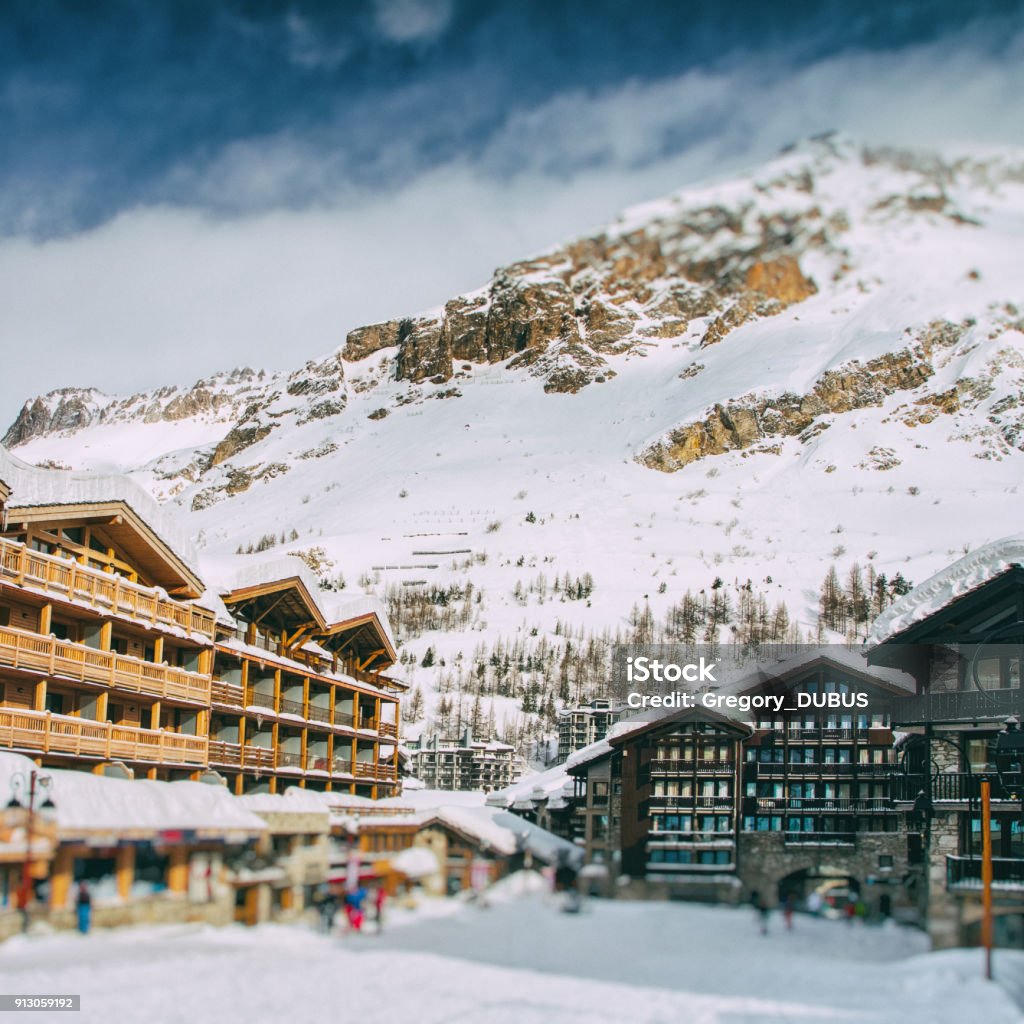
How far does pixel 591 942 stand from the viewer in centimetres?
511

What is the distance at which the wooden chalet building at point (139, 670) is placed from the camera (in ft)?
32.9

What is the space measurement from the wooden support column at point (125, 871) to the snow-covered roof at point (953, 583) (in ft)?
18.6

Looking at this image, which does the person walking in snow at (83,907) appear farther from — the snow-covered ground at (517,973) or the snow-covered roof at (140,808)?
the snow-covered roof at (140,808)

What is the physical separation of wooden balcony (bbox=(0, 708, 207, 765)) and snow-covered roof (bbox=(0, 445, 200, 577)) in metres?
2.22

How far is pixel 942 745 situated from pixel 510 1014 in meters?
8.68

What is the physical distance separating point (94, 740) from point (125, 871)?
693 cm

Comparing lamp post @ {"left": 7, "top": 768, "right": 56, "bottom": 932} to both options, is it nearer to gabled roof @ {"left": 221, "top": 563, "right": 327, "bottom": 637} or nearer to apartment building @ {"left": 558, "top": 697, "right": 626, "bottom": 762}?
gabled roof @ {"left": 221, "top": 563, "right": 327, "bottom": 637}

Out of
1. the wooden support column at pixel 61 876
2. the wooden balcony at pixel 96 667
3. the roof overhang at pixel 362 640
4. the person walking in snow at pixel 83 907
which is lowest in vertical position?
the person walking in snow at pixel 83 907

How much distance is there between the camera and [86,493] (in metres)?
9.45

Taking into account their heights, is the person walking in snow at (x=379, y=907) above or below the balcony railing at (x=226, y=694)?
below

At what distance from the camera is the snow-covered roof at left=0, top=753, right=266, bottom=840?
4668 millimetres

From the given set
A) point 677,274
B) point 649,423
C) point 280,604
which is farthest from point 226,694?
point 649,423

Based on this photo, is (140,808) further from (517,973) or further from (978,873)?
(978,873)

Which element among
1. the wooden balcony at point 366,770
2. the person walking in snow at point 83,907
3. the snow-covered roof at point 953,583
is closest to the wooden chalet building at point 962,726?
the snow-covered roof at point 953,583
